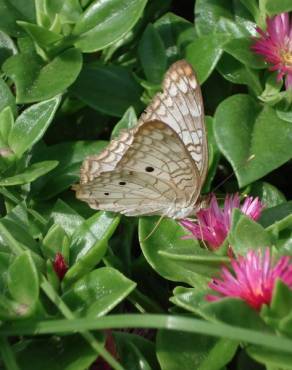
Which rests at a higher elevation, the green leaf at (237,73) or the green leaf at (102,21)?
the green leaf at (102,21)

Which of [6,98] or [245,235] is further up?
[6,98]

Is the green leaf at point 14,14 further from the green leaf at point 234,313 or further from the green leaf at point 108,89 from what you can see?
the green leaf at point 234,313

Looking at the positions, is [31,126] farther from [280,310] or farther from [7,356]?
[280,310]

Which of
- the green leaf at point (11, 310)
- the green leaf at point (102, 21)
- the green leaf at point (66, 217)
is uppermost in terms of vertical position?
the green leaf at point (102, 21)

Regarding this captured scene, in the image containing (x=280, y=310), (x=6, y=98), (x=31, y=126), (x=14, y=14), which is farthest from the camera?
(x=14, y=14)

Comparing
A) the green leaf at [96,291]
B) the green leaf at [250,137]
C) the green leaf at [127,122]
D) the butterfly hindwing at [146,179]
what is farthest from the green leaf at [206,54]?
the green leaf at [96,291]

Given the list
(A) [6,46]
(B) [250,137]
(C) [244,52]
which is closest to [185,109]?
(B) [250,137]

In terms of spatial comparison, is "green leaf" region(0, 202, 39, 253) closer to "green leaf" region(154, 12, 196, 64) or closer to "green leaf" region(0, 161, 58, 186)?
"green leaf" region(0, 161, 58, 186)

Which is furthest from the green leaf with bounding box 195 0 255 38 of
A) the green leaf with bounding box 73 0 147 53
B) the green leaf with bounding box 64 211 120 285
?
the green leaf with bounding box 64 211 120 285

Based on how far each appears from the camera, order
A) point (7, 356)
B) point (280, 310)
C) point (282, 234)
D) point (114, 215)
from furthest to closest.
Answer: point (114, 215), point (282, 234), point (7, 356), point (280, 310)
